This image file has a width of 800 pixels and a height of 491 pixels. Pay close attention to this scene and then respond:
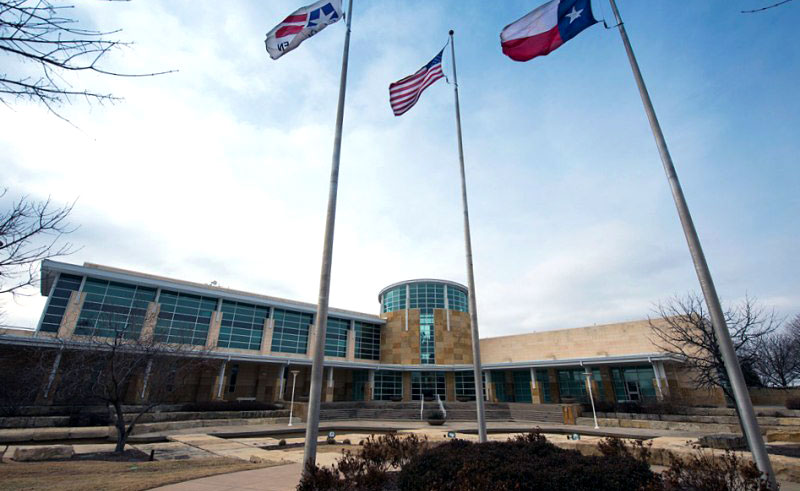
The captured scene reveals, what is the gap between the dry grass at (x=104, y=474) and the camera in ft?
22.9

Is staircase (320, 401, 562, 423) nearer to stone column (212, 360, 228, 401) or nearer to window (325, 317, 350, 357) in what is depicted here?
window (325, 317, 350, 357)

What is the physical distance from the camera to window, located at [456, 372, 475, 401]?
42.7m

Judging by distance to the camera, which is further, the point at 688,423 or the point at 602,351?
the point at 602,351

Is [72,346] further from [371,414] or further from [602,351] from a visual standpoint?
[602,351]

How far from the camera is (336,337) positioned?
42562 millimetres

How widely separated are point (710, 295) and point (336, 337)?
39.2m

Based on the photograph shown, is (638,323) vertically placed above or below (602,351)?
above

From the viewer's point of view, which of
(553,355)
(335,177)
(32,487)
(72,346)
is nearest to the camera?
(32,487)

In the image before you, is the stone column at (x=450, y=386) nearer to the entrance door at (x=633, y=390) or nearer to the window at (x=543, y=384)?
the window at (x=543, y=384)

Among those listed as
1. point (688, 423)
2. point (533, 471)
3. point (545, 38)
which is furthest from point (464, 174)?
point (688, 423)

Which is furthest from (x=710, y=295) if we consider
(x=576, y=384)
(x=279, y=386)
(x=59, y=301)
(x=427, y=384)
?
(x=427, y=384)

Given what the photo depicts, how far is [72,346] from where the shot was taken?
2294cm

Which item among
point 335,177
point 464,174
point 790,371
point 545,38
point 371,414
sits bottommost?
point 371,414

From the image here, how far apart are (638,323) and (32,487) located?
39.1m
